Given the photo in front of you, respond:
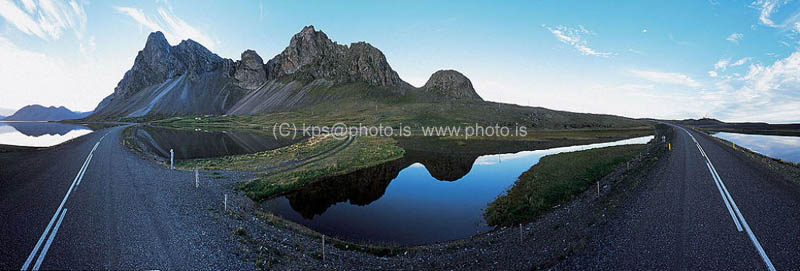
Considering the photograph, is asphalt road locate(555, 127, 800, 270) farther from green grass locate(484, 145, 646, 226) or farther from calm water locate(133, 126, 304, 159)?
calm water locate(133, 126, 304, 159)

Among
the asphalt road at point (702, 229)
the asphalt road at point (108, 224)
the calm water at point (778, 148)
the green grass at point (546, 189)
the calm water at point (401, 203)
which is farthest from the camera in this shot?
the calm water at point (778, 148)

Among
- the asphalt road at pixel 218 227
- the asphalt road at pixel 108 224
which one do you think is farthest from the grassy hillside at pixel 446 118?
the asphalt road at pixel 218 227

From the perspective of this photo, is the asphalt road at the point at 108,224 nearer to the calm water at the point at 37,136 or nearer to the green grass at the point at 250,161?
the green grass at the point at 250,161

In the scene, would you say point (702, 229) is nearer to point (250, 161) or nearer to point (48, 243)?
point (48, 243)

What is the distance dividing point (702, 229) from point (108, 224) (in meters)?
25.1

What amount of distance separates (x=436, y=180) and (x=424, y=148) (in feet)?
77.7

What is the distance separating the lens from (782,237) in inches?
385

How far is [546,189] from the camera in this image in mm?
22531

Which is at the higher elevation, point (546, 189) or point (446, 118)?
point (446, 118)

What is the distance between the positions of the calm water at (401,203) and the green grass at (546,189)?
4.01 feet

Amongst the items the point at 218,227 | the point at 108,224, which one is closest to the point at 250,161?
the point at 108,224

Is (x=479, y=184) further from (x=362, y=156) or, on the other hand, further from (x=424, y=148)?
(x=424, y=148)

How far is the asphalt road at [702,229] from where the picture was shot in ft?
28.3

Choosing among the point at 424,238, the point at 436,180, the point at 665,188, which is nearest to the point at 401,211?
the point at 424,238
